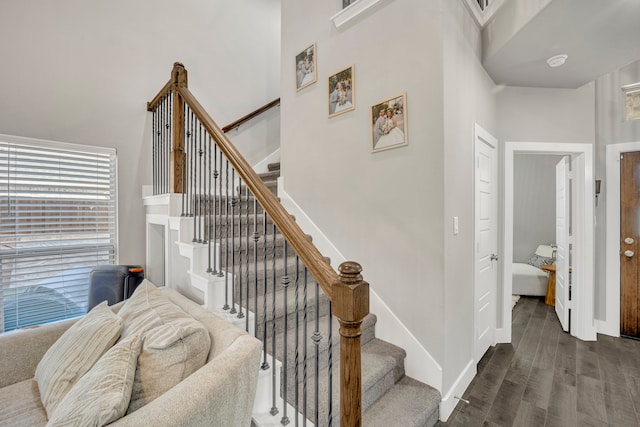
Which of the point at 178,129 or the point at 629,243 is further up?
the point at 178,129

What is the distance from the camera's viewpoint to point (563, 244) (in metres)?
3.30

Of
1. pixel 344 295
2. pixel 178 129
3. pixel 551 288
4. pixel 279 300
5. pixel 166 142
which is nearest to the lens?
pixel 344 295

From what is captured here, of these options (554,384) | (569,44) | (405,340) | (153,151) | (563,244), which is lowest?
(554,384)

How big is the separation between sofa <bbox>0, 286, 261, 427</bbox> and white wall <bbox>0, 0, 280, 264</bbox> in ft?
3.92

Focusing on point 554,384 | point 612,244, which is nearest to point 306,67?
point 554,384

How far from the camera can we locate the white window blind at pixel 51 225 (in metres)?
2.15

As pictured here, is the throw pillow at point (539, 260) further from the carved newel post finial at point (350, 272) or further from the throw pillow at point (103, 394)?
the throw pillow at point (103, 394)

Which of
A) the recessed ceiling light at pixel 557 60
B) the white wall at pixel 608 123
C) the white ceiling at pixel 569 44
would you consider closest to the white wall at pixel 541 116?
the white ceiling at pixel 569 44

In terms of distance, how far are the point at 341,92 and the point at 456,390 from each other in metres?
2.46

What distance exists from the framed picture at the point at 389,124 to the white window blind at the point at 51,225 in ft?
7.84

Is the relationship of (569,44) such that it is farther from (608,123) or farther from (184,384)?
(184,384)

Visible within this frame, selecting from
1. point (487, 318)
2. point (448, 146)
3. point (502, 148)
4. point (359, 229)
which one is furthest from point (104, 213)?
point (502, 148)

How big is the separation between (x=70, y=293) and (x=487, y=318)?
373 cm

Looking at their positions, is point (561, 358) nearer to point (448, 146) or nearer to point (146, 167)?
point (448, 146)
